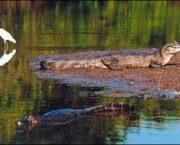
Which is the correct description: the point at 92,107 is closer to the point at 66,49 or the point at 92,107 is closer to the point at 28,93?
the point at 28,93

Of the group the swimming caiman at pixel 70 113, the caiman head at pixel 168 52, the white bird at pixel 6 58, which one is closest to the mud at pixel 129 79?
the caiman head at pixel 168 52

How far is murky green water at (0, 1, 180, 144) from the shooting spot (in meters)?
11.3

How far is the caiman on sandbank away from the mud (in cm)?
18

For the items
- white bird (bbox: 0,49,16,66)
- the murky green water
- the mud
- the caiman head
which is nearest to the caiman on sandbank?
the caiman head

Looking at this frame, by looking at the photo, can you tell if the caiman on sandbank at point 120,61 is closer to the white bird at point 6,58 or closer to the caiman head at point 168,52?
the caiman head at point 168,52

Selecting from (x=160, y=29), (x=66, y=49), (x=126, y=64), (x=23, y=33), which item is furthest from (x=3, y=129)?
(x=160, y=29)

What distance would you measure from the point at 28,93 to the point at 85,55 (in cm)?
554

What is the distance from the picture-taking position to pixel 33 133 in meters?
11.3

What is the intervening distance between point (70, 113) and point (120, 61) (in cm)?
580

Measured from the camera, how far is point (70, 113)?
12297 millimetres

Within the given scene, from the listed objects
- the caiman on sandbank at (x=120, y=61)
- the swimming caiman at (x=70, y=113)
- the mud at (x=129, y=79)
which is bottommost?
the swimming caiman at (x=70, y=113)

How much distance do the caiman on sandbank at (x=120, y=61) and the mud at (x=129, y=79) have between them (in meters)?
0.18

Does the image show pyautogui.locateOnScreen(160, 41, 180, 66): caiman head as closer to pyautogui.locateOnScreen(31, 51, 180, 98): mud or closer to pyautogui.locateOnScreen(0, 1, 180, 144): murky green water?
pyautogui.locateOnScreen(31, 51, 180, 98): mud

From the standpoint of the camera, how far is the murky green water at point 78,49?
1131 centimetres
